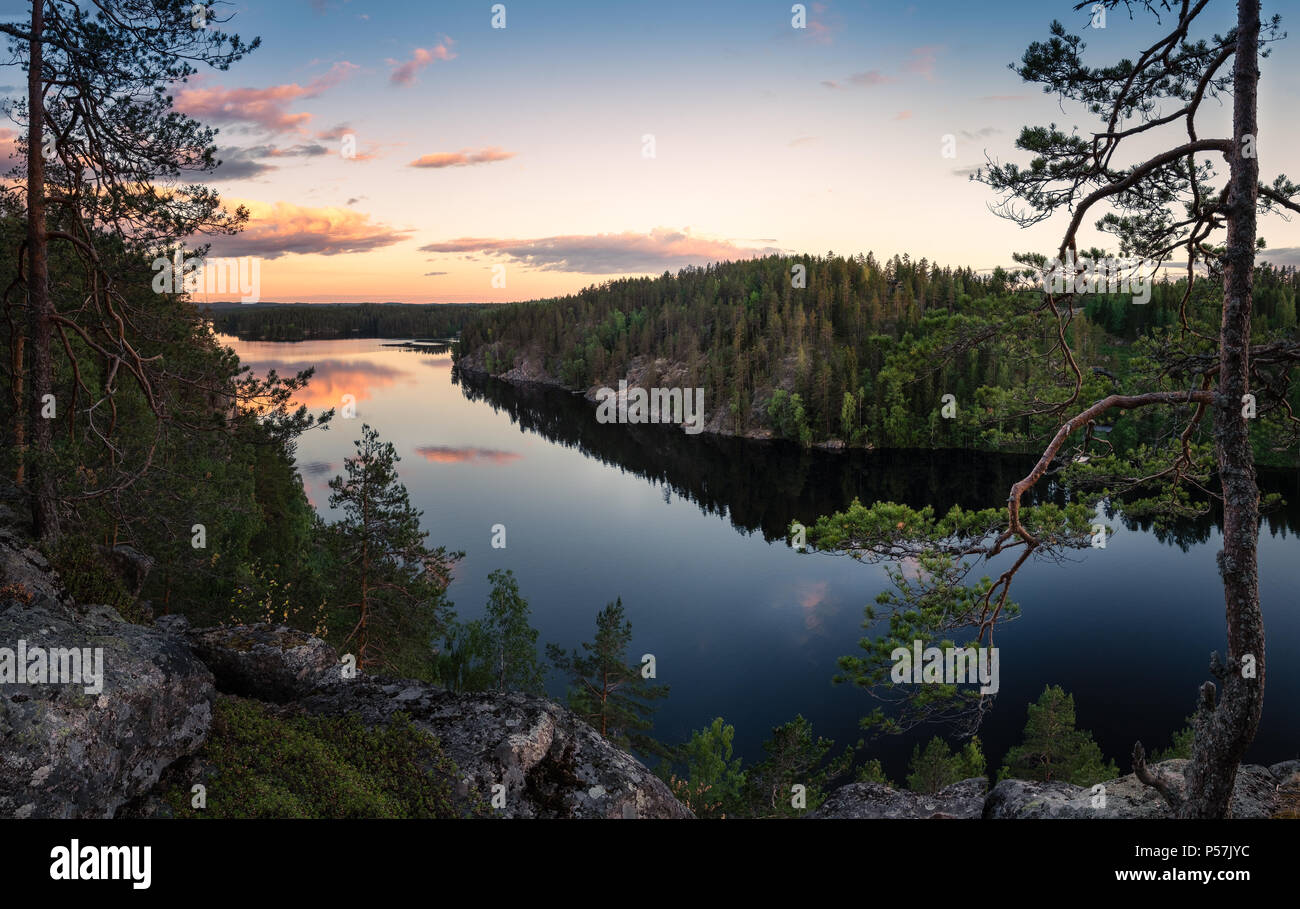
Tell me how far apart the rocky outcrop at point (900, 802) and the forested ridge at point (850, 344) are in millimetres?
5489

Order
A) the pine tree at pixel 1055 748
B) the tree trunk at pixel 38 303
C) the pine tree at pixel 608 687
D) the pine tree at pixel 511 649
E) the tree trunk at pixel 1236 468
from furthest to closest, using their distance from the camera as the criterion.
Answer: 1. the pine tree at pixel 511 649
2. the pine tree at pixel 1055 748
3. the pine tree at pixel 608 687
4. the tree trunk at pixel 38 303
5. the tree trunk at pixel 1236 468

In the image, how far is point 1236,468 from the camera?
715 cm

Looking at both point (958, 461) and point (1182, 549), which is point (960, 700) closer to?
point (1182, 549)

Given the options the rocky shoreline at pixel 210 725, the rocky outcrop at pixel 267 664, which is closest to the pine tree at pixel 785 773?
the rocky shoreline at pixel 210 725

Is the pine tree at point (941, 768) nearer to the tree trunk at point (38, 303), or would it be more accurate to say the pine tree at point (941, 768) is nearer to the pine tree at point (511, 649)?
the pine tree at point (511, 649)

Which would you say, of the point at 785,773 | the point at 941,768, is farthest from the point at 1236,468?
the point at 941,768

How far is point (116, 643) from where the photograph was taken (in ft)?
20.6

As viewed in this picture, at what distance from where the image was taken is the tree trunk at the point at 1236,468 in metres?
6.91

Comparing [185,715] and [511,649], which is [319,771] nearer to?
[185,715]

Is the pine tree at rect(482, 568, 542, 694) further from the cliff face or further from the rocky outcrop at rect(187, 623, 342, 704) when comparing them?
the rocky outcrop at rect(187, 623, 342, 704)

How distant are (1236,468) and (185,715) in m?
10.2
